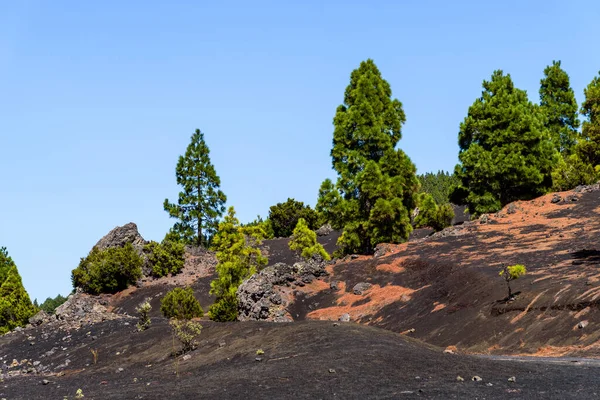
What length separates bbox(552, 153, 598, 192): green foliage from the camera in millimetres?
54500

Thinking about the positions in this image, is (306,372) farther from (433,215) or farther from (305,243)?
(433,215)

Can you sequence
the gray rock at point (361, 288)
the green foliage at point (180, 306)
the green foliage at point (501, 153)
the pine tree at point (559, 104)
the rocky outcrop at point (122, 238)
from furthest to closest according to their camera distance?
the pine tree at point (559, 104), the rocky outcrop at point (122, 238), the green foliage at point (501, 153), the gray rock at point (361, 288), the green foliage at point (180, 306)

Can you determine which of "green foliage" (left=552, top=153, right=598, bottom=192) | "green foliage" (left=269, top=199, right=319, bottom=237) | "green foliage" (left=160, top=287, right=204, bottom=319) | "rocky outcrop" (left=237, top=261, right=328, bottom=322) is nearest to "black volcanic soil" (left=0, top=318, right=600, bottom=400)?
"rocky outcrop" (left=237, top=261, right=328, bottom=322)

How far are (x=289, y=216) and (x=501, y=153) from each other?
120 ft

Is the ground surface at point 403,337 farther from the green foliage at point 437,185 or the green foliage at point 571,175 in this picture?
the green foliage at point 437,185

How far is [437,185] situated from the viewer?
12131 cm

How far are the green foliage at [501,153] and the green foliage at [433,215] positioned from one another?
7080 millimetres

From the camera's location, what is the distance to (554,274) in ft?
99.8

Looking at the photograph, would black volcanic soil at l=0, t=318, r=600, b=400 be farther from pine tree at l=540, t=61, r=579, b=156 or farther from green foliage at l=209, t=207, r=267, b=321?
pine tree at l=540, t=61, r=579, b=156

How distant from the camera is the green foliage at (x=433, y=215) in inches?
2479

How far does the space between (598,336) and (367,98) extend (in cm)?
3362

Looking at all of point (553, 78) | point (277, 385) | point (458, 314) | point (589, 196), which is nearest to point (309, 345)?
point (277, 385)

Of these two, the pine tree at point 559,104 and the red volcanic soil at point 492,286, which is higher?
the pine tree at point 559,104

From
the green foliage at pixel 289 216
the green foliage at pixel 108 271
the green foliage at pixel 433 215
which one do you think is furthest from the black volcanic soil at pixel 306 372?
the green foliage at pixel 289 216
